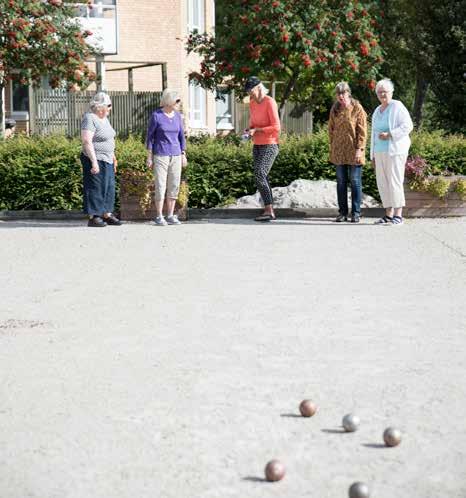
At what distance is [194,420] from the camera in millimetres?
5379

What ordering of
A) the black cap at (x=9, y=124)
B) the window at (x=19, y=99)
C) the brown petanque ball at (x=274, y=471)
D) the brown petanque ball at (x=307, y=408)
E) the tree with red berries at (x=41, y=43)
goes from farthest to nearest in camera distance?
the window at (x=19, y=99) → the black cap at (x=9, y=124) → the tree with red berries at (x=41, y=43) → the brown petanque ball at (x=307, y=408) → the brown petanque ball at (x=274, y=471)

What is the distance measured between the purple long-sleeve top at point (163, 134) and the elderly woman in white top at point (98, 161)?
0.51 m

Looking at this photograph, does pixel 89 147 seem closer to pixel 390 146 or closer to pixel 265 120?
pixel 265 120

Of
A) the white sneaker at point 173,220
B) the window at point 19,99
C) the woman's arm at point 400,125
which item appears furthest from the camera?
the window at point 19,99

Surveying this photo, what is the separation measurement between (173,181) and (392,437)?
11.2 m

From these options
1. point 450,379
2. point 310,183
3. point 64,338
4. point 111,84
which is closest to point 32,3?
point 310,183

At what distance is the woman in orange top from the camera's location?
15711 millimetres

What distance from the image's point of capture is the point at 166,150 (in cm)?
1566

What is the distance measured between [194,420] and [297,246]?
7.80 meters

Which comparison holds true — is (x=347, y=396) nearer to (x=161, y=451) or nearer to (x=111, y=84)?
(x=161, y=451)

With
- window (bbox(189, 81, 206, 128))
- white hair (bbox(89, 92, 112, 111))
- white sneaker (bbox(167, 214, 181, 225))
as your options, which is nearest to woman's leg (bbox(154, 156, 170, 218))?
white sneaker (bbox(167, 214, 181, 225))

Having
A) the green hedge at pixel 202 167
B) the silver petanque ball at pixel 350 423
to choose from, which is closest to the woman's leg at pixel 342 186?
the green hedge at pixel 202 167

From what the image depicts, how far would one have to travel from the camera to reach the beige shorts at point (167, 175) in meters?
15.7

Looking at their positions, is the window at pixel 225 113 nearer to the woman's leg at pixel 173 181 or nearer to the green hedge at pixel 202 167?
the green hedge at pixel 202 167
